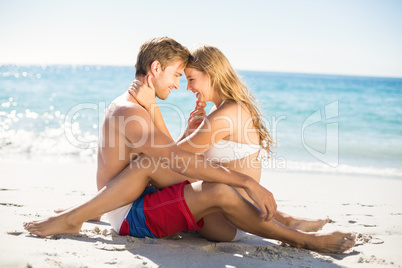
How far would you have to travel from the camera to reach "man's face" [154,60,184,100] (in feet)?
11.1

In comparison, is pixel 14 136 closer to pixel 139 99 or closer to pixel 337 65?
pixel 139 99

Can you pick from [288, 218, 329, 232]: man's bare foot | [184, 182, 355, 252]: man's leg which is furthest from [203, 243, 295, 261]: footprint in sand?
[288, 218, 329, 232]: man's bare foot

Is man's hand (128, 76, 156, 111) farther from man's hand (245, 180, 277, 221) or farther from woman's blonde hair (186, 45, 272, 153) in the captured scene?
man's hand (245, 180, 277, 221)

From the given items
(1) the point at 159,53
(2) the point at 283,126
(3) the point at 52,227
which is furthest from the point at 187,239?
(2) the point at 283,126

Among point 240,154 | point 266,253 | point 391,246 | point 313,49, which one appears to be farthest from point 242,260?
point 313,49

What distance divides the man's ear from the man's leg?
42.7 inches

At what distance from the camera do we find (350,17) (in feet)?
79.9

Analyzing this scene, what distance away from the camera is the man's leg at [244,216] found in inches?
108

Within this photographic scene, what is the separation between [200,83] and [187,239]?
1361 mm

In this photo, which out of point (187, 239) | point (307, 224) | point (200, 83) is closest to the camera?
point (187, 239)

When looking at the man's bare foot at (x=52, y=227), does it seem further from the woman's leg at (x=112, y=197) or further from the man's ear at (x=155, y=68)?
the man's ear at (x=155, y=68)

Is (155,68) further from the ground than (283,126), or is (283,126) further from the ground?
(155,68)

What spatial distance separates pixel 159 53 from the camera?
331 cm

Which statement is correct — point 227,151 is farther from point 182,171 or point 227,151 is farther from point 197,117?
point 197,117
